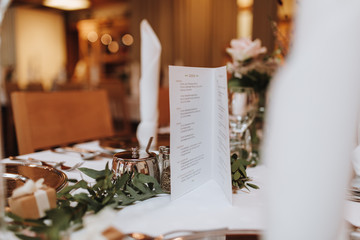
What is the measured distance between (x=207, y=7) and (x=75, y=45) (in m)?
5.24

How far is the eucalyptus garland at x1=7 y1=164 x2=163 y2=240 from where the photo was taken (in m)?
0.40

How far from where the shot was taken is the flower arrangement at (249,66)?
1.06 metres

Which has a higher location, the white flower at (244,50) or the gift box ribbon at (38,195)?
the white flower at (244,50)

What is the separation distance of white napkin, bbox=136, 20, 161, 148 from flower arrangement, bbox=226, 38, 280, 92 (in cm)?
26

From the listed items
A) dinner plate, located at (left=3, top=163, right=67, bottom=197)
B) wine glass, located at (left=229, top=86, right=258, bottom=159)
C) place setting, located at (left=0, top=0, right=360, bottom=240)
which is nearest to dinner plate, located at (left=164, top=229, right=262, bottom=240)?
place setting, located at (left=0, top=0, right=360, bottom=240)

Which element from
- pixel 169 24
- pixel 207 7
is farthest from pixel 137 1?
pixel 207 7

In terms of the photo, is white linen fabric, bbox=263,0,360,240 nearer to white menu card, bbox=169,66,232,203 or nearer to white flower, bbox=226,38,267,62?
white menu card, bbox=169,66,232,203

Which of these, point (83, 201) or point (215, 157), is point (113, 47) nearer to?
point (215, 157)

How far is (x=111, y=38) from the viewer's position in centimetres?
805

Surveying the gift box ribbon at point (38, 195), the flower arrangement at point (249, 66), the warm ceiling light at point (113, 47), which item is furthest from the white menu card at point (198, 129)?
the warm ceiling light at point (113, 47)

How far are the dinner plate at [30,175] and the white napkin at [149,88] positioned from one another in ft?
1.23

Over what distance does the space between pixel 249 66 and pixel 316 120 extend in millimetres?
818

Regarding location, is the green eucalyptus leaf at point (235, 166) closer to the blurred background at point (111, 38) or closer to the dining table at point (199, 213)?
the dining table at point (199, 213)

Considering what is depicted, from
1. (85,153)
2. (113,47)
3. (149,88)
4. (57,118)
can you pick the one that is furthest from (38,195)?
(113,47)
